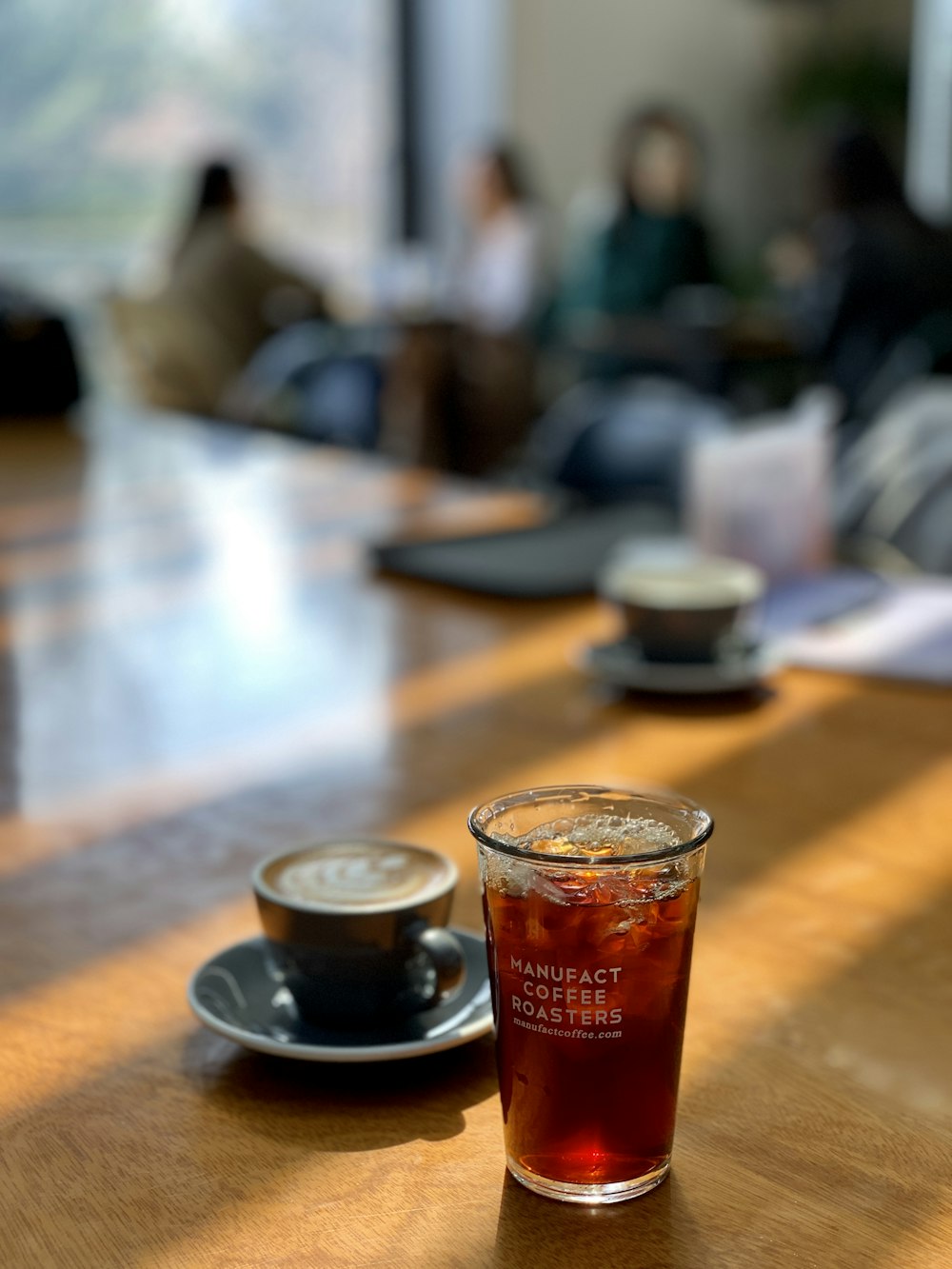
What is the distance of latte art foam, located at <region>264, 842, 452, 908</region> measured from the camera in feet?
2.13

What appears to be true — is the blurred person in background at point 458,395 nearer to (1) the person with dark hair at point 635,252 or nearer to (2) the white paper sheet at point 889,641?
(1) the person with dark hair at point 635,252

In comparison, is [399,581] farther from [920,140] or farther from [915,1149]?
[920,140]

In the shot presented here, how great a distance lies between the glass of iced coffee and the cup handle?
0.08 meters

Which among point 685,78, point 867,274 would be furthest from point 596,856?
point 685,78

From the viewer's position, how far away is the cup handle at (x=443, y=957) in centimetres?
64

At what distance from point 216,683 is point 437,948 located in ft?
2.22

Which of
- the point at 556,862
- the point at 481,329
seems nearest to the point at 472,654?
the point at 556,862

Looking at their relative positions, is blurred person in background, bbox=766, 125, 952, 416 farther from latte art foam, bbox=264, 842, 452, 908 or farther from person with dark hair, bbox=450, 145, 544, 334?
latte art foam, bbox=264, 842, 452, 908

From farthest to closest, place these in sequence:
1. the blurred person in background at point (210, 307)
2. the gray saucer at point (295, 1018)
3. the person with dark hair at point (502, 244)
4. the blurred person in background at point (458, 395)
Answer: the person with dark hair at point (502, 244) < the blurred person in background at point (210, 307) < the blurred person in background at point (458, 395) < the gray saucer at point (295, 1018)

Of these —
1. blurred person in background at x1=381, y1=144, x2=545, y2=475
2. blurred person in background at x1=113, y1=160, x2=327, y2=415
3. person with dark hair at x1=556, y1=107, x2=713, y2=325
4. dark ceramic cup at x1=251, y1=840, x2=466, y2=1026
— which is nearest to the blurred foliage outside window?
blurred person in background at x1=113, y1=160, x2=327, y2=415

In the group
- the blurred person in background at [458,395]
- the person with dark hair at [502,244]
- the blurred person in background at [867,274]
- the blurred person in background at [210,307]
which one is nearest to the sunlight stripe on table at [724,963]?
the blurred person in background at [867,274]

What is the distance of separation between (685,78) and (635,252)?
1.70m

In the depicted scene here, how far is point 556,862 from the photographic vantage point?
526 mm

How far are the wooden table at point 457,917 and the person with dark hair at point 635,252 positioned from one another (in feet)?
17.6
